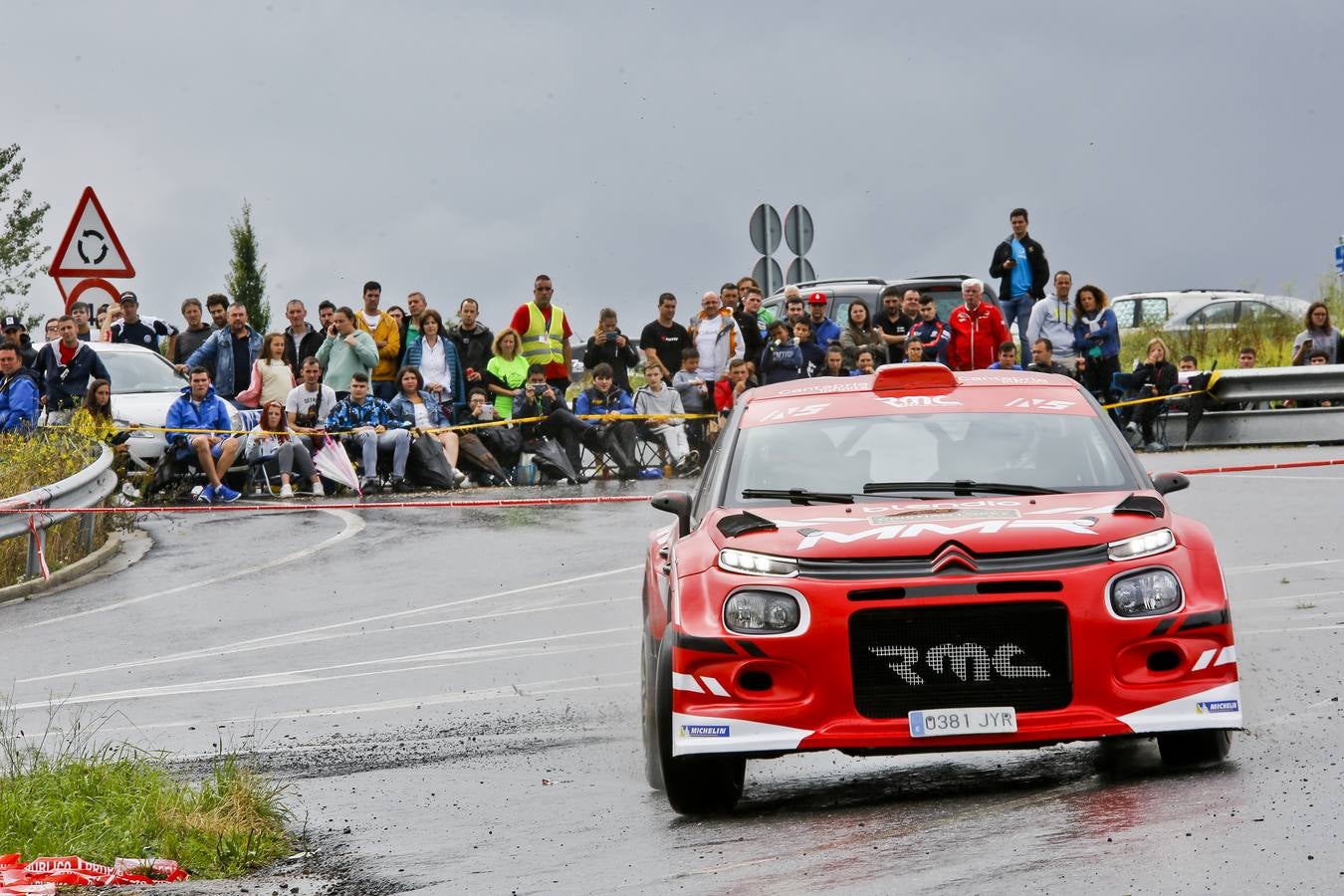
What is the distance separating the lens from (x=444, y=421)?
24.4 m

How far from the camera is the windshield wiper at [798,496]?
322 inches

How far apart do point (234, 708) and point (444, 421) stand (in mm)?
13004

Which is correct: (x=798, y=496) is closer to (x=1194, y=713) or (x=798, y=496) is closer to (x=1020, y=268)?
(x=1194, y=713)

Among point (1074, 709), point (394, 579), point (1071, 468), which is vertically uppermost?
point (1071, 468)

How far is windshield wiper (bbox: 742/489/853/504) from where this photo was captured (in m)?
8.19

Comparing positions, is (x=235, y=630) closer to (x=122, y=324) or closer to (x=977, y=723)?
(x=977, y=723)

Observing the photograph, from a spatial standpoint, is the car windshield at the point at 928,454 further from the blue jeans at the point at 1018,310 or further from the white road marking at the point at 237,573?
the blue jeans at the point at 1018,310

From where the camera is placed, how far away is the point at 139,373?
2459 cm

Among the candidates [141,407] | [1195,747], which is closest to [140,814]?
[1195,747]

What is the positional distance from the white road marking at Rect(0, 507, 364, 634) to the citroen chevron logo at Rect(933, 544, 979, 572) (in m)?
9.56

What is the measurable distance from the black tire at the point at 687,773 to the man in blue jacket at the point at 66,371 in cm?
1608

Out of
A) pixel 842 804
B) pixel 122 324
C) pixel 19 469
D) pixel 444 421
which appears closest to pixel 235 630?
pixel 19 469

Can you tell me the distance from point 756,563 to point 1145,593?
134 cm

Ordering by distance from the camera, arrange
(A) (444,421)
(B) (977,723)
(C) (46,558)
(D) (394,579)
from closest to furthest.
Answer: (B) (977,723) < (D) (394,579) < (C) (46,558) < (A) (444,421)
